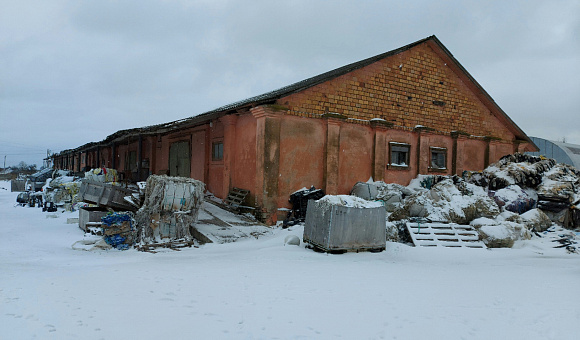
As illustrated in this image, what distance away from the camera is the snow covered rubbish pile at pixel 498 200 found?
318 inches

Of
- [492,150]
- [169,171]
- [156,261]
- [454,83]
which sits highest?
[454,83]

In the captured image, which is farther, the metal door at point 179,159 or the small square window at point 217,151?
the metal door at point 179,159

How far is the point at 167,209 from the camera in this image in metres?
7.27

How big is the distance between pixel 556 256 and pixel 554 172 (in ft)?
16.8

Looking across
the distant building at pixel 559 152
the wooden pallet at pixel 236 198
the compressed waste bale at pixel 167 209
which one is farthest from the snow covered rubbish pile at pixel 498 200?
the distant building at pixel 559 152

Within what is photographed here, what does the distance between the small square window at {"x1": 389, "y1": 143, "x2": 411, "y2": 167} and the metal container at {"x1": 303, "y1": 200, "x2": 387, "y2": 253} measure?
18.9 feet

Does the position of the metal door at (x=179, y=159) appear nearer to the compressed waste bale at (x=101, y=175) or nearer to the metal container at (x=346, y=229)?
the compressed waste bale at (x=101, y=175)

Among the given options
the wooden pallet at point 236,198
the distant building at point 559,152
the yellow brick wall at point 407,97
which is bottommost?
the wooden pallet at point 236,198

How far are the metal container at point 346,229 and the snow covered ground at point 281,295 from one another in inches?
9.0

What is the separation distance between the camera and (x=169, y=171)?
15031 millimetres

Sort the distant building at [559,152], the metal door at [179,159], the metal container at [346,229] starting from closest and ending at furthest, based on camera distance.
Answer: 1. the metal container at [346,229]
2. the metal door at [179,159]
3. the distant building at [559,152]

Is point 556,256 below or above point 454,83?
below

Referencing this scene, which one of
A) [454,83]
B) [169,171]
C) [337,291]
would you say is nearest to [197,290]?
[337,291]

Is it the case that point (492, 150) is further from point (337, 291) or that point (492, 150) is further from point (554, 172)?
point (337, 291)
